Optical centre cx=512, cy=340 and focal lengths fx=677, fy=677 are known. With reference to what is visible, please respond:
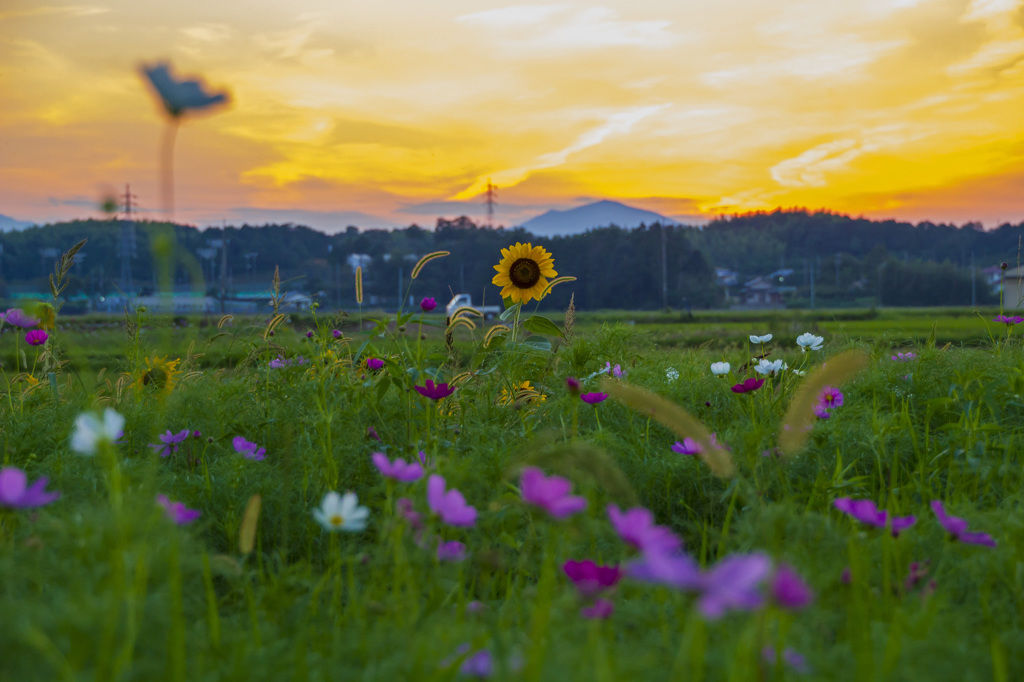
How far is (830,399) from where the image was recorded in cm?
215

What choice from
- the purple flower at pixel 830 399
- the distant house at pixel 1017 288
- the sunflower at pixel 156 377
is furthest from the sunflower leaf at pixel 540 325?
the distant house at pixel 1017 288

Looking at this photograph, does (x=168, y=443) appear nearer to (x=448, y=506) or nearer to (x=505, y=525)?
(x=505, y=525)

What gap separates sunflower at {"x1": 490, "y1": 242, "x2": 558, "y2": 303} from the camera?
3424 millimetres

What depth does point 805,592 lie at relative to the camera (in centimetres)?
58

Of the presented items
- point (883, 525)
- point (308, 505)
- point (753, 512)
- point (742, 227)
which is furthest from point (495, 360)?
point (742, 227)

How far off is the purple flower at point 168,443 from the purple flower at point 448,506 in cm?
122

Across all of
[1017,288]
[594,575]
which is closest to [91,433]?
[594,575]

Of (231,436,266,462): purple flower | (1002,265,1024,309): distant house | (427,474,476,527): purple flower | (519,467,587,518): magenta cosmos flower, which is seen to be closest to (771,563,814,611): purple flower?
(519,467,587,518): magenta cosmos flower

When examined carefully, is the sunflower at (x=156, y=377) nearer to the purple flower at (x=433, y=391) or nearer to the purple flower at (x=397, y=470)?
the purple flower at (x=433, y=391)

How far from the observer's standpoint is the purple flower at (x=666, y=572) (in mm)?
543

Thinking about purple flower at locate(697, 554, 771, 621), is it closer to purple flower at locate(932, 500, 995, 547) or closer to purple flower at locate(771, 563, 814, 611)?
purple flower at locate(771, 563, 814, 611)

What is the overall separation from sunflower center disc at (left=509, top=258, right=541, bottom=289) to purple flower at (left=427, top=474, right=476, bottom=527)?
97.6 inches

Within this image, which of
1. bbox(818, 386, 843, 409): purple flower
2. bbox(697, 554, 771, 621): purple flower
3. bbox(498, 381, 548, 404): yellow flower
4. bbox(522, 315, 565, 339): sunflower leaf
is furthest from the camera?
bbox(522, 315, 565, 339): sunflower leaf

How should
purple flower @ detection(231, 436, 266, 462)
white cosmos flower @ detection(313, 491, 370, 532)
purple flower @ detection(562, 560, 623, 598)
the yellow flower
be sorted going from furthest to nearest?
1. the yellow flower
2. purple flower @ detection(231, 436, 266, 462)
3. white cosmos flower @ detection(313, 491, 370, 532)
4. purple flower @ detection(562, 560, 623, 598)
